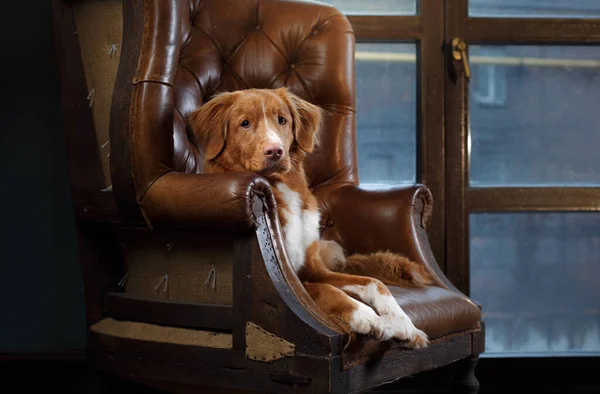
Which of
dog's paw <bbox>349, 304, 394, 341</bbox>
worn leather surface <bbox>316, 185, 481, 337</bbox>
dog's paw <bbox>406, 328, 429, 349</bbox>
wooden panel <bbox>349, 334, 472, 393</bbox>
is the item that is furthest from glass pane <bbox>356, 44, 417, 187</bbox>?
dog's paw <bbox>349, 304, 394, 341</bbox>

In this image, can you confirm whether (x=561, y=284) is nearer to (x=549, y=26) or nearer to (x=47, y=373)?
(x=549, y=26)

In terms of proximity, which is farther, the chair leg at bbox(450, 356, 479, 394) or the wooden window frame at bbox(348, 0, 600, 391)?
the wooden window frame at bbox(348, 0, 600, 391)

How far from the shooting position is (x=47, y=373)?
3373 mm

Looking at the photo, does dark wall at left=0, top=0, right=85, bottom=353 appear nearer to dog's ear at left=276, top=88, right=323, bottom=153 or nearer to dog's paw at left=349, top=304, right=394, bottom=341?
dog's ear at left=276, top=88, right=323, bottom=153

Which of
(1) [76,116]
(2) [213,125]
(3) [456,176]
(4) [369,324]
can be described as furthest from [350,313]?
(3) [456,176]

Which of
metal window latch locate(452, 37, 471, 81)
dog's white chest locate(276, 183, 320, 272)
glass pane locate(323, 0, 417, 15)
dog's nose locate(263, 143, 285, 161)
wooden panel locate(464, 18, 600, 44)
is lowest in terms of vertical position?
dog's white chest locate(276, 183, 320, 272)

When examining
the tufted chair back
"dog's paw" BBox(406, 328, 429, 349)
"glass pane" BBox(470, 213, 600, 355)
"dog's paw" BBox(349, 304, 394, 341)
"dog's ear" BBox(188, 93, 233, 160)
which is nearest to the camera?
"dog's paw" BBox(349, 304, 394, 341)

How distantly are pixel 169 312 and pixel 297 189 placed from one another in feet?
1.77

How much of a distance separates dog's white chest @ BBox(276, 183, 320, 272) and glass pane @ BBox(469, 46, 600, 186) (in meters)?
1.49

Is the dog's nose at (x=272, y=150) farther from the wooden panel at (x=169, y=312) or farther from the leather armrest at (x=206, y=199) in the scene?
the wooden panel at (x=169, y=312)

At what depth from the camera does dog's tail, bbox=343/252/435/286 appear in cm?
243

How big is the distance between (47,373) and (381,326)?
6.57 ft

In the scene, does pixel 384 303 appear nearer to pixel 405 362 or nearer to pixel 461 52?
pixel 405 362

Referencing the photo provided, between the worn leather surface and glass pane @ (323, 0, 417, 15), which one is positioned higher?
glass pane @ (323, 0, 417, 15)
